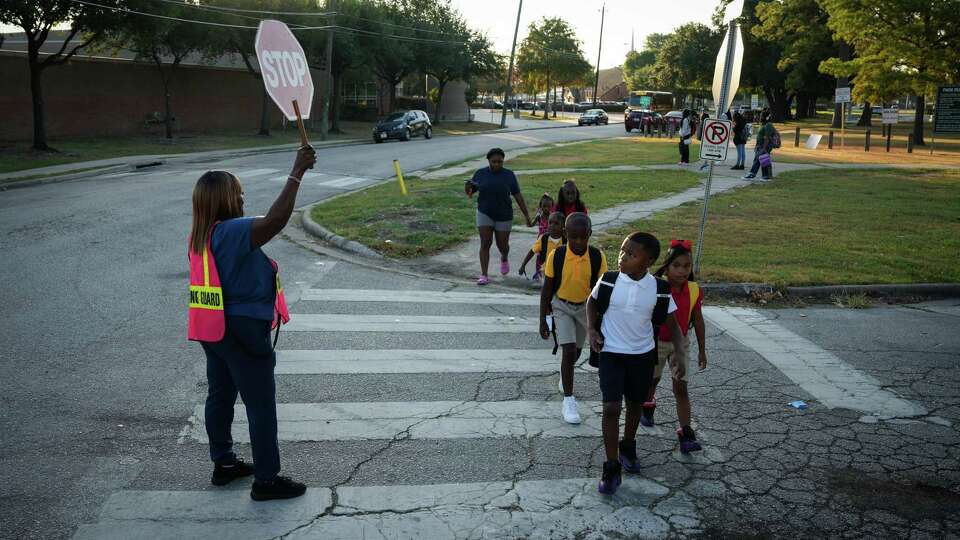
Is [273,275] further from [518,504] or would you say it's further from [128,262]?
[128,262]

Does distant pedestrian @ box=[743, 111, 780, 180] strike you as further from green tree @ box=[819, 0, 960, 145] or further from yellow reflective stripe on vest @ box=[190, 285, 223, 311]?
yellow reflective stripe on vest @ box=[190, 285, 223, 311]

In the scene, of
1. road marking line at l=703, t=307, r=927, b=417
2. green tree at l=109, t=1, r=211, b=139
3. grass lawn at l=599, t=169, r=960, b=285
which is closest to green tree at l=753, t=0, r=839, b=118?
grass lawn at l=599, t=169, r=960, b=285

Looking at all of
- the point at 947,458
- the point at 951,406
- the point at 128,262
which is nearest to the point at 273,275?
the point at 947,458

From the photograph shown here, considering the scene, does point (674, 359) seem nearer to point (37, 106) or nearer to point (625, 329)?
point (625, 329)

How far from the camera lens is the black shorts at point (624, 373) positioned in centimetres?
457

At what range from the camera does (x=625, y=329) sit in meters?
4.54

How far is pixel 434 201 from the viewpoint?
51.9 feet

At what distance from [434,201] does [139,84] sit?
25.4 metres

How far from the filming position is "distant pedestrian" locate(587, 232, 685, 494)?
453 cm

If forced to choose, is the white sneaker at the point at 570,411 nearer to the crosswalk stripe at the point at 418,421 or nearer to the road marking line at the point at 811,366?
the crosswalk stripe at the point at 418,421

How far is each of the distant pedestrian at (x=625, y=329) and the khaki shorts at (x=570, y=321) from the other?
3.10ft

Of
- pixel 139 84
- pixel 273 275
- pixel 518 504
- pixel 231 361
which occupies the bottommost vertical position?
pixel 518 504

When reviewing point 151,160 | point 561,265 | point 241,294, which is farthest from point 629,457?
point 151,160

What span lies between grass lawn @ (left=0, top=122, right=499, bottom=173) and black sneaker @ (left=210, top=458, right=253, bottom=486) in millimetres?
20646
